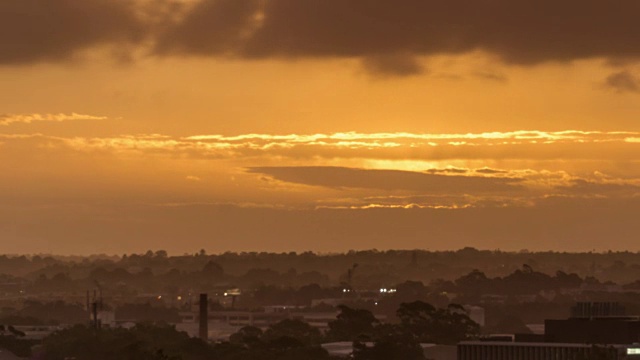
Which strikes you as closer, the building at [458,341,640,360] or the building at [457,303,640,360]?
the building at [458,341,640,360]

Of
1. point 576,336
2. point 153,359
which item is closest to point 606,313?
point 576,336

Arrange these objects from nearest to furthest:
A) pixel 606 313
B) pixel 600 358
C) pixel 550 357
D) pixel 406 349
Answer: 1. pixel 600 358
2. pixel 550 357
3. pixel 606 313
4. pixel 406 349

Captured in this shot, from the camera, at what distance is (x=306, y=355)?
19975 centimetres

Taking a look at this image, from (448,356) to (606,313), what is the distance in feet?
57.1

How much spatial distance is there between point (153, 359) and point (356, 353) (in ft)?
89.2

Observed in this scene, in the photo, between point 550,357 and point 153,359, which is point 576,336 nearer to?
point 550,357

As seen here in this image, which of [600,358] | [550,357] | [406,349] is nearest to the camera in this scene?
[600,358]

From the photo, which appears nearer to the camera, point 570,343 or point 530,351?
point 530,351

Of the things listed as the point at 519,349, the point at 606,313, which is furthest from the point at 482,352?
the point at 606,313

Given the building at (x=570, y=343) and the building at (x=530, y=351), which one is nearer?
the building at (x=530, y=351)

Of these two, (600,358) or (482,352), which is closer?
(600,358)

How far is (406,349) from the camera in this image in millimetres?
199000

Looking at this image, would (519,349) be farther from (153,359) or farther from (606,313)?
(153,359)

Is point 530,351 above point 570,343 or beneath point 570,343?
beneath
